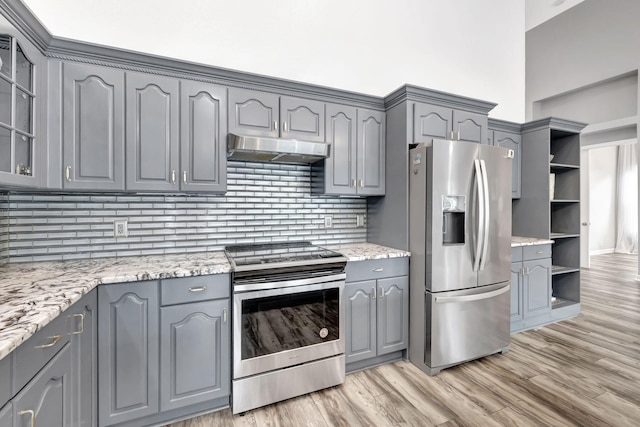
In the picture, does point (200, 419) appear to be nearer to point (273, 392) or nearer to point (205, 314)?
point (273, 392)

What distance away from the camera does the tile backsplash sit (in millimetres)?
1961

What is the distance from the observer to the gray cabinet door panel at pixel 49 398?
94 centimetres

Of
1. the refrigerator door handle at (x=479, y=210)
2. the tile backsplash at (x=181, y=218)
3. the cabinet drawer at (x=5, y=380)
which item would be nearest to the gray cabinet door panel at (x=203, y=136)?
the tile backsplash at (x=181, y=218)

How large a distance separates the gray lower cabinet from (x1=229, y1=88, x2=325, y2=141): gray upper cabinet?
94.7 inches

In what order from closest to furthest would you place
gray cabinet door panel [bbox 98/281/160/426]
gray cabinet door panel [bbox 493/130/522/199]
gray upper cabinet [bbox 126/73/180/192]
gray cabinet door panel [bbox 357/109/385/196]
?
1. gray cabinet door panel [bbox 98/281/160/426]
2. gray upper cabinet [bbox 126/73/180/192]
3. gray cabinet door panel [bbox 357/109/385/196]
4. gray cabinet door panel [bbox 493/130/522/199]

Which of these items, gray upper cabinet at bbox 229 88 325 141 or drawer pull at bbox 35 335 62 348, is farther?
gray upper cabinet at bbox 229 88 325 141

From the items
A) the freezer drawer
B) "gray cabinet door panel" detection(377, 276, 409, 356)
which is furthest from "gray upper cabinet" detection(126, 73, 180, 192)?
the freezer drawer

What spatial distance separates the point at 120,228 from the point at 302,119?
1.61 m

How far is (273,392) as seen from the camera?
6.39 feet

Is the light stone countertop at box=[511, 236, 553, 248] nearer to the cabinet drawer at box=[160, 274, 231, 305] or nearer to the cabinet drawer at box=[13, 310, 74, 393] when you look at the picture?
the cabinet drawer at box=[160, 274, 231, 305]

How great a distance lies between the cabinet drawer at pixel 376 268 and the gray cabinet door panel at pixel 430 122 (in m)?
1.04

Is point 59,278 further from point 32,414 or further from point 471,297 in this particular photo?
point 471,297

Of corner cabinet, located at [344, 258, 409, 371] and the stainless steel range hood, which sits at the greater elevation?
the stainless steel range hood

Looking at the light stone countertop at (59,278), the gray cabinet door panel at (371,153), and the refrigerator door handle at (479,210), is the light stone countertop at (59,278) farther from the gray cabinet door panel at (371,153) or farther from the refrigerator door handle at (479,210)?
the refrigerator door handle at (479,210)
